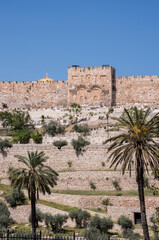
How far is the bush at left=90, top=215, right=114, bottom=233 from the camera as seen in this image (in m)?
26.0

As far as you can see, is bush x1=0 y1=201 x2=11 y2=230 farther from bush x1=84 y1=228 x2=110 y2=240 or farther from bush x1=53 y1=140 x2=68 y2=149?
bush x1=53 y1=140 x2=68 y2=149

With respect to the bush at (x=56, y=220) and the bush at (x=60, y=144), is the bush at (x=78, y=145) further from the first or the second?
the bush at (x=56, y=220)

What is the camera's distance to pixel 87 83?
228ft

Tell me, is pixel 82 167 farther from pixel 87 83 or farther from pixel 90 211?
pixel 87 83

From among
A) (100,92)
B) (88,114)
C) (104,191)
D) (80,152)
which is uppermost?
(100,92)

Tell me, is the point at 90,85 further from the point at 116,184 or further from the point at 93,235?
the point at 93,235

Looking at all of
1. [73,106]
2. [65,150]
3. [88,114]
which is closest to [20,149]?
[65,150]

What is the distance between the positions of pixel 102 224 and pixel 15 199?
7.41 m

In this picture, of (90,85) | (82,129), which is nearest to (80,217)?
(82,129)

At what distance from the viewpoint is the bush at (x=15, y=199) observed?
30298mm

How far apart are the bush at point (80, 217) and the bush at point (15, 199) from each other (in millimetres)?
4701

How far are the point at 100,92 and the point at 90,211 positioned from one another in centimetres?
4182

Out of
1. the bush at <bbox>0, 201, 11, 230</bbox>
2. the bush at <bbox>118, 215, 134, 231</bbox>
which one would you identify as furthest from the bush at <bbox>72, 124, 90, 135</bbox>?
the bush at <bbox>118, 215, 134, 231</bbox>

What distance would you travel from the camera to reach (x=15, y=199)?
30672 millimetres
